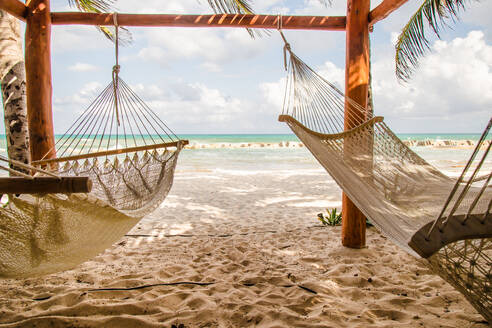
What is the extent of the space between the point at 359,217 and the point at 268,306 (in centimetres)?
90

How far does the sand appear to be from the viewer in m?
1.06

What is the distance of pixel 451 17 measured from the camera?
Answer: 2.23 metres

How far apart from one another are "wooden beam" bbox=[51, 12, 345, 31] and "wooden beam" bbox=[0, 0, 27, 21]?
15 centimetres

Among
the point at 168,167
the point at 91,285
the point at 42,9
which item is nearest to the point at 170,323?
the point at 91,285

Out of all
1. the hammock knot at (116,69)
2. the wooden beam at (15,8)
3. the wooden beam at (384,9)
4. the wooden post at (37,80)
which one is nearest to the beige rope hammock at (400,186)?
the wooden beam at (384,9)

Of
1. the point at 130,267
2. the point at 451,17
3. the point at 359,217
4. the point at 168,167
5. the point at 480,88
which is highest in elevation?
the point at 480,88

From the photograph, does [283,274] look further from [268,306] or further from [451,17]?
[451,17]

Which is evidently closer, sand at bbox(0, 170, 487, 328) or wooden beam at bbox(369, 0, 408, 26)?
sand at bbox(0, 170, 487, 328)

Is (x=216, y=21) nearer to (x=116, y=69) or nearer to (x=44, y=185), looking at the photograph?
(x=116, y=69)

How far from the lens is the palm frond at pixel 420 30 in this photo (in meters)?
2.12

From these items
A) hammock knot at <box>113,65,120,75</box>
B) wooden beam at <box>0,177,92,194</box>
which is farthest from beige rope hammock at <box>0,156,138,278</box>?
hammock knot at <box>113,65,120,75</box>

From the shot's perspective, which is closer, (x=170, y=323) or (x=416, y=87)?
(x=170, y=323)

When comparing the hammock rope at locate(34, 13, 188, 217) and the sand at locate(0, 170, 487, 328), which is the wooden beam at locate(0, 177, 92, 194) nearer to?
the hammock rope at locate(34, 13, 188, 217)

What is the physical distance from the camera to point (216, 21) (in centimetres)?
183
